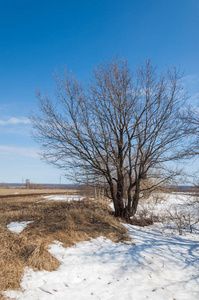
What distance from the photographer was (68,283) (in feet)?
14.7

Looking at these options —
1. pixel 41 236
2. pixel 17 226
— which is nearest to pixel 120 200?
pixel 17 226

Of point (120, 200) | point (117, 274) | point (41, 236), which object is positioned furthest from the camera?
point (120, 200)

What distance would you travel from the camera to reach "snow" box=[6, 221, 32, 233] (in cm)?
656

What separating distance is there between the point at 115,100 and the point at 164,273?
25.2ft

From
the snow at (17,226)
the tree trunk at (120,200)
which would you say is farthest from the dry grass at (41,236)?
the tree trunk at (120,200)

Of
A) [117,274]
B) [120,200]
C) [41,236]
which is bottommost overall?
[117,274]

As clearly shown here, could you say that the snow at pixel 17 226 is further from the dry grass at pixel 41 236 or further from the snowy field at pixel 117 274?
the snowy field at pixel 117 274

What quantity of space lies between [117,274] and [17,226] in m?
3.66

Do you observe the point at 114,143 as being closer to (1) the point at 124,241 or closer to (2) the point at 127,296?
(1) the point at 124,241

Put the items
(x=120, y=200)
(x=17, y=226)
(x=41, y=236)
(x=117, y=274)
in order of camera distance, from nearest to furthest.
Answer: (x=117, y=274), (x=41, y=236), (x=17, y=226), (x=120, y=200)

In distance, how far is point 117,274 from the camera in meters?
5.13

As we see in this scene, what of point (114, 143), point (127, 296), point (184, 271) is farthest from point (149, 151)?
point (127, 296)

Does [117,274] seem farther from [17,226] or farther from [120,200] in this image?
[120,200]

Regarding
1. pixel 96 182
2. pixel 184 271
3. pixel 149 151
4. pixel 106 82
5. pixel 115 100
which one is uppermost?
pixel 106 82
